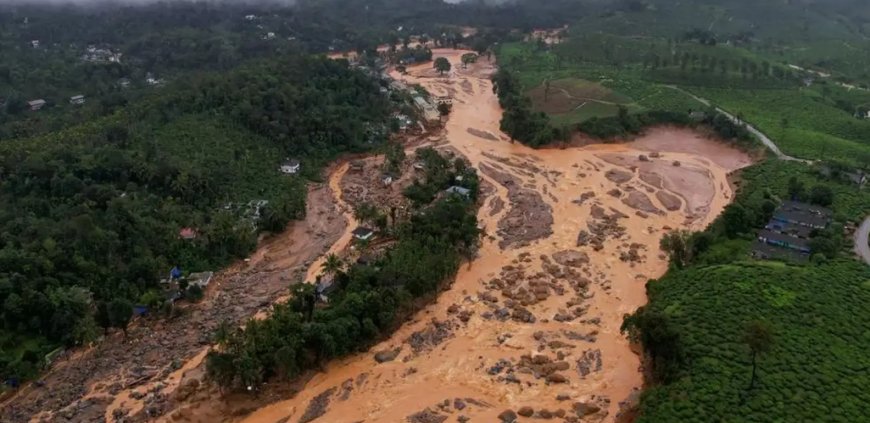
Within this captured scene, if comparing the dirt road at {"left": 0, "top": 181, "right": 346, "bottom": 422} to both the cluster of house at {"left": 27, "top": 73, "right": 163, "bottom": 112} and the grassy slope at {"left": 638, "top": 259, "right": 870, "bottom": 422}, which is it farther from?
the cluster of house at {"left": 27, "top": 73, "right": 163, "bottom": 112}

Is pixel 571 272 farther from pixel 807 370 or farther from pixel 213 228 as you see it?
pixel 213 228

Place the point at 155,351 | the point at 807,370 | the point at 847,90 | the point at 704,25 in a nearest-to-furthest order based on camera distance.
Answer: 1. the point at 807,370
2. the point at 155,351
3. the point at 847,90
4. the point at 704,25

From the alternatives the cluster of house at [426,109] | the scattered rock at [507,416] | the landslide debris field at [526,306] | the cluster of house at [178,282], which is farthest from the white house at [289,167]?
the scattered rock at [507,416]

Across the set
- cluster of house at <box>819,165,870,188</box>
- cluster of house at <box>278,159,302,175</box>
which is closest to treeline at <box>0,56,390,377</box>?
cluster of house at <box>278,159,302,175</box>

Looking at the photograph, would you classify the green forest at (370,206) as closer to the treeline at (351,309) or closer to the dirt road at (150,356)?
the treeline at (351,309)

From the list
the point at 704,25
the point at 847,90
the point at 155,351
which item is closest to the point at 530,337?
the point at 155,351

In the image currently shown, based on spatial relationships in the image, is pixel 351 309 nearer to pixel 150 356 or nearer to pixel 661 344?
pixel 150 356

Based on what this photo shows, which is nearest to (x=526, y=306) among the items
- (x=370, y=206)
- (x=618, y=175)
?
(x=370, y=206)
